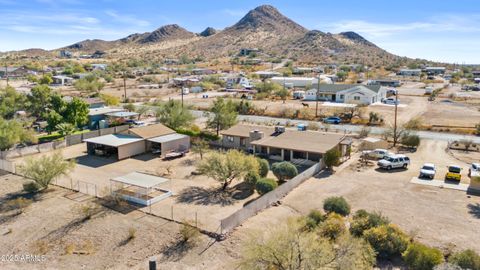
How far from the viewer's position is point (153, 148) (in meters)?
40.2

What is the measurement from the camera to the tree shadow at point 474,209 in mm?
23344

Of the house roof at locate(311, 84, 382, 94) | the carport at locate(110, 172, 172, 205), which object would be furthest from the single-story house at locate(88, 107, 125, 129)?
the house roof at locate(311, 84, 382, 94)

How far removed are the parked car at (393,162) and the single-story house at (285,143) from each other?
12.9ft

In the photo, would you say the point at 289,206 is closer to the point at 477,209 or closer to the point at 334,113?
the point at 477,209

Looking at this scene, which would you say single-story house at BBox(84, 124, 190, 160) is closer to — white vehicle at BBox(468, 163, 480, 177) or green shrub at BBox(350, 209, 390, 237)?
green shrub at BBox(350, 209, 390, 237)

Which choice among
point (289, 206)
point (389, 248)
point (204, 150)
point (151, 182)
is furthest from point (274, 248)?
point (204, 150)

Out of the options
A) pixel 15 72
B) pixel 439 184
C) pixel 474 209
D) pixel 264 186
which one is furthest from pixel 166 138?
pixel 15 72

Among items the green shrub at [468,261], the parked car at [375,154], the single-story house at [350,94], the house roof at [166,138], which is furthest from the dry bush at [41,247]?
the single-story house at [350,94]

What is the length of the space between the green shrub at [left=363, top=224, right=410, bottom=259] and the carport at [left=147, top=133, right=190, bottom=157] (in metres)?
23.6

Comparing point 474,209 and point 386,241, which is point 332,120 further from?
point 386,241

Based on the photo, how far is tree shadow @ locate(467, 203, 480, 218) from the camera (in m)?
23.3

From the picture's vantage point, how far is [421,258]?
16.9 m

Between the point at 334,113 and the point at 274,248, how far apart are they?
51167 mm

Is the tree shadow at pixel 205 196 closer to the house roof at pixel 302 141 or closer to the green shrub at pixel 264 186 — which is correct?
the green shrub at pixel 264 186
